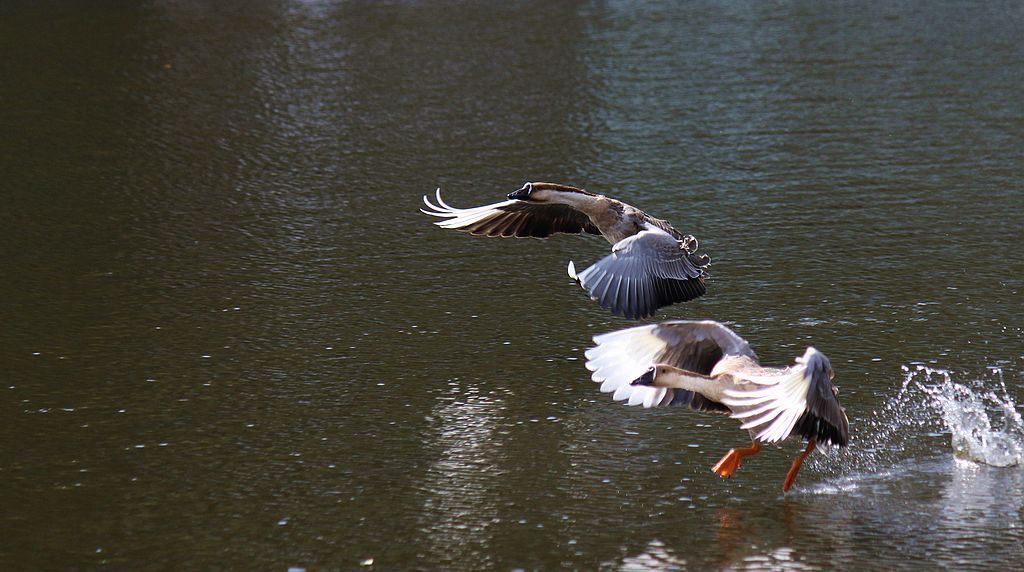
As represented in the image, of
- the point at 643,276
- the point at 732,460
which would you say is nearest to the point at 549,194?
the point at 643,276

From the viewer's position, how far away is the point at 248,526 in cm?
507

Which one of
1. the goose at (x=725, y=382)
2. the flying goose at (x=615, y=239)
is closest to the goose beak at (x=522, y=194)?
the flying goose at (x=615, y=239)

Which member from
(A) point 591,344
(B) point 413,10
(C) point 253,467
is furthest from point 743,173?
(B) point 413,10

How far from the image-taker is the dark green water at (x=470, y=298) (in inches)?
200

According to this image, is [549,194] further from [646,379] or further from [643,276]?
[646,379]

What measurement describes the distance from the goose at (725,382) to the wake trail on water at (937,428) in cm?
37

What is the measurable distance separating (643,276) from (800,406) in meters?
1.49

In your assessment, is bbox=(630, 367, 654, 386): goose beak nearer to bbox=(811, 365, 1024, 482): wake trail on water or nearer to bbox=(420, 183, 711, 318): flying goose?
bbox=(420, 183, 711, 318): flying goose

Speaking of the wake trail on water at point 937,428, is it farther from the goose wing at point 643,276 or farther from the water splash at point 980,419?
the goose wing at point 643,276

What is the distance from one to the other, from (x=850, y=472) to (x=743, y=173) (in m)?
4.96

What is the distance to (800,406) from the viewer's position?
196 inches

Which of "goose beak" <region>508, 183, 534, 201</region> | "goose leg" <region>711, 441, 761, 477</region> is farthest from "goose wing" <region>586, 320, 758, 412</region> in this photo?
"goose beak" <region>508, 183, 534, 201</region>

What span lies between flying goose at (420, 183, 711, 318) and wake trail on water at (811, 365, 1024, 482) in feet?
3.57

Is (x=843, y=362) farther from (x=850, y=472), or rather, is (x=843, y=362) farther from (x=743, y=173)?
(x=743, y=173)
